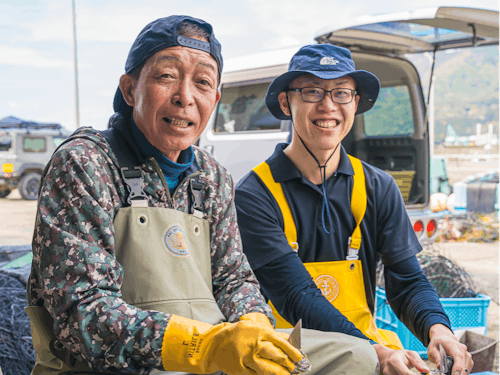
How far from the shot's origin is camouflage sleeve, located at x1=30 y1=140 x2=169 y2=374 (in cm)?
131

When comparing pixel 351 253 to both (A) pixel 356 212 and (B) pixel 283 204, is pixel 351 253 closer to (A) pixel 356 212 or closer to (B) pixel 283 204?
(A) pixel 356 212

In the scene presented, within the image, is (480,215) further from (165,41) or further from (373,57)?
(165,41)

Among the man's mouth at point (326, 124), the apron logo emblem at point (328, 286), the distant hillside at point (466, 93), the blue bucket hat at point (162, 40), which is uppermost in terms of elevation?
the distant hillside at point (466, 93)

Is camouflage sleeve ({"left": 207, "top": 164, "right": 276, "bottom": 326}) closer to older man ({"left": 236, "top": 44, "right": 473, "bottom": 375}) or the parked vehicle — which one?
older man ({"left": 236, "top": 44, "right": 473, "bottom": 375})

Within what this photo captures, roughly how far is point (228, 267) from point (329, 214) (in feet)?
2.09

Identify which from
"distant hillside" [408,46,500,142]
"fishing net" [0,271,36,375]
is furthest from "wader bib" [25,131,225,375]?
"distant hillside" [408,46,500,142]

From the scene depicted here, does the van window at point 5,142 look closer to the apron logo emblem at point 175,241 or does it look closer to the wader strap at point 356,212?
the wader strap at point 356,212

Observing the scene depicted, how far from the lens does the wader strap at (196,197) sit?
169 centimetres

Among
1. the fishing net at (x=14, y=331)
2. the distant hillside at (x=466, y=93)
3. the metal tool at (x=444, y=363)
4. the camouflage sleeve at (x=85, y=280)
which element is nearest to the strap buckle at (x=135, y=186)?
the camouflage sleeve at (x=85, y=280)

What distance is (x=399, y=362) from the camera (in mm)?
1646

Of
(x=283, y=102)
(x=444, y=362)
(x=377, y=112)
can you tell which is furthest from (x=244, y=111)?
(x=444, y=362)

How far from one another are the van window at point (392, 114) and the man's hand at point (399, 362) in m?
4.62

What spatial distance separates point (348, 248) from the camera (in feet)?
7.29

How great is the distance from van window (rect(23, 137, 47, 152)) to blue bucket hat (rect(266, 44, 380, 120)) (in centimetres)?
1602
